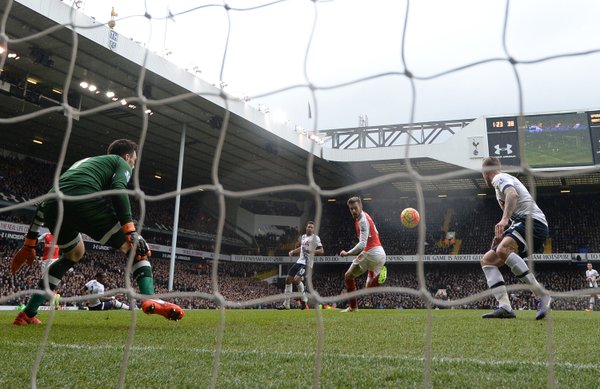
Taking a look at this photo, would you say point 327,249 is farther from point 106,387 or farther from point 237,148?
point 106,387

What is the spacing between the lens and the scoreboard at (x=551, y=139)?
20.2 m

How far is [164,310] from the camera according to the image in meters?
3.90

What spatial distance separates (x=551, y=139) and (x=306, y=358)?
829 inches

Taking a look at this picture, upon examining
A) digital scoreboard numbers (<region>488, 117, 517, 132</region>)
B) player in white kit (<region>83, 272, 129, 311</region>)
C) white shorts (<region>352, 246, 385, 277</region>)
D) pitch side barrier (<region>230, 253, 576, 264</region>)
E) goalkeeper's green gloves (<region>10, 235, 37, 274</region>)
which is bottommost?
player in white kit (<region>83, 272, 129, 311</region>)

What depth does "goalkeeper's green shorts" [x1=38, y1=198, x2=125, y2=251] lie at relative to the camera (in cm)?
402

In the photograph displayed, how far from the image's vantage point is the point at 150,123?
19.5m

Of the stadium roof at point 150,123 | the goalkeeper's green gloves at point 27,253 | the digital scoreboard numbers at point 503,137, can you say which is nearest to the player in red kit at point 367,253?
the goalkeeper's green gloves at point 27,253

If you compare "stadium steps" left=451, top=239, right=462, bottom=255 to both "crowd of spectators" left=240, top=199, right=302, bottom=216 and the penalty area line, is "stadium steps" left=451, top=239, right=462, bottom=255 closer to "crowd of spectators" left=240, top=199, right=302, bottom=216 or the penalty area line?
"crowd of spectators" left=240, top=199, right=302, bottom=216

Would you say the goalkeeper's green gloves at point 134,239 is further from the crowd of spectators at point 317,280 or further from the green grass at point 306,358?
the crowd of spectators at point 317,280

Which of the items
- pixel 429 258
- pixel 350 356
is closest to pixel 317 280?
pixel 429 258

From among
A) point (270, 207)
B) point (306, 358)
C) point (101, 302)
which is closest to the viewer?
point (306, 358)

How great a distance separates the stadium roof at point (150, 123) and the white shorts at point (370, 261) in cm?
546

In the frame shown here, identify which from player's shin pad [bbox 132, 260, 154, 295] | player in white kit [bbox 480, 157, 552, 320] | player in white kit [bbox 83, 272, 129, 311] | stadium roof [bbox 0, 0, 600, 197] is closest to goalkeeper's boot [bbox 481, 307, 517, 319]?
player in white kit [bbox 480, 157, 552, 320]

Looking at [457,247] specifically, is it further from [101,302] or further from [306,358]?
[306,358]
